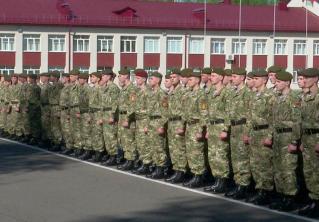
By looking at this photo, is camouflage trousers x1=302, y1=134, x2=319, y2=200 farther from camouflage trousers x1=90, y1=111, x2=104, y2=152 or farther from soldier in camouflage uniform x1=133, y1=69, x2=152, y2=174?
camouflage trousers x1=90, y1=111, x2=104, y2=152

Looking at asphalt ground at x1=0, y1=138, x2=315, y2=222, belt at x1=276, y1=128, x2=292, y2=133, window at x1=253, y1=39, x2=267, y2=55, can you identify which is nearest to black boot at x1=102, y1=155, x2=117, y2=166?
asphalt ground at x1=0, y1=138, x2=315, y2=222

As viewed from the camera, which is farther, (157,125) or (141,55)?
(141,55)

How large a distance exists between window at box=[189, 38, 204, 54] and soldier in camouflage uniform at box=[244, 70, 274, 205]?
46.1 metres

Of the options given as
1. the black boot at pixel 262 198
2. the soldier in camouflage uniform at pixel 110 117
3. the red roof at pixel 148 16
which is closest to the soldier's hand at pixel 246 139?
the black boot at pixel 262 198

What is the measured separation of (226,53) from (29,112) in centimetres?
3956

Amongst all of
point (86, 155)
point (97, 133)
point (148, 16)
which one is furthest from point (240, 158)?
point (148, 16)

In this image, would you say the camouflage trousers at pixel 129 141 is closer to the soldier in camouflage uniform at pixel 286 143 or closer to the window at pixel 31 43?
the soldier in camouflage uniform at pixel 286 143

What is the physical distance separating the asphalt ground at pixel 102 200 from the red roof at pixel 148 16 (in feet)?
125

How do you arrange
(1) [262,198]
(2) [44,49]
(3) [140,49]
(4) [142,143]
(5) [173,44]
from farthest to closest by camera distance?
(5) [173,44]
(3) [140,49]
(2) [44,49]
(4) [142,143]
(1) [262,198]

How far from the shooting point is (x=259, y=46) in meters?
58.1

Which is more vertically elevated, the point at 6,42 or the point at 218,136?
the point at 6,42

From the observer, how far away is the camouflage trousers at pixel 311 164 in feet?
29.6

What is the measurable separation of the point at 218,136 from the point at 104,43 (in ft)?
141

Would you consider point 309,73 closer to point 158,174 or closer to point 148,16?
point 158,174
